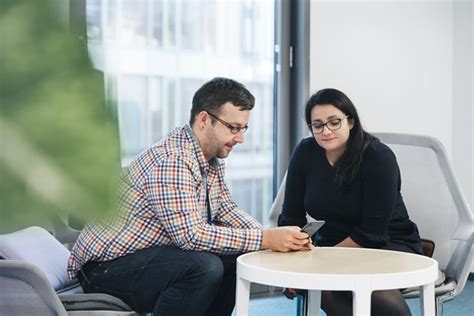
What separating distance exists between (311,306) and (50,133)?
6.49 feet

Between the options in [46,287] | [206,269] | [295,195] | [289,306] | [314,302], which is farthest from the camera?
[289,306]

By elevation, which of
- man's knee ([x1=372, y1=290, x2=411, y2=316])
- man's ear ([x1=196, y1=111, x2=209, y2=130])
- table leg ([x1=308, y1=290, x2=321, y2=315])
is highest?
man's ear ([x1=196, y1=111, x2=209, y2=130])

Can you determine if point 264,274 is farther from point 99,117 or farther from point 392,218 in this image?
point 99,117

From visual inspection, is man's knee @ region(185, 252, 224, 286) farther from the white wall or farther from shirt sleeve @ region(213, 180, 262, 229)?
the white wall

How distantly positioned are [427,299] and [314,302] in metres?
0.37

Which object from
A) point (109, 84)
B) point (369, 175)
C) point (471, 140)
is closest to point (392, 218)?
point (369, 175)

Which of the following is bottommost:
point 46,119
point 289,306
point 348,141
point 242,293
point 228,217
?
Answer: point 289,306

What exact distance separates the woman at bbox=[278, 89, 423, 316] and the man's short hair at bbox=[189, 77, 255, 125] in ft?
1.15

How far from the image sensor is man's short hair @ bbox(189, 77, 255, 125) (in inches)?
78.7

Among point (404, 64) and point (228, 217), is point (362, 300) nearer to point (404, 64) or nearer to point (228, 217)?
point (228, 217)

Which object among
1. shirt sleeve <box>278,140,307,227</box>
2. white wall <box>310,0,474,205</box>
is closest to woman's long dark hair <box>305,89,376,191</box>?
shirt sleeve <box>278,140,307,227</box>

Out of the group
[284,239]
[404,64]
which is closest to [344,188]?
[284,239]

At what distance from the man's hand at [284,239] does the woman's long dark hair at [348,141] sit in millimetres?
317

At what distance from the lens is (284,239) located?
1954 millimetres
